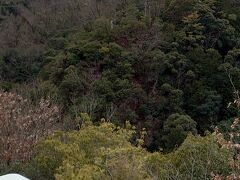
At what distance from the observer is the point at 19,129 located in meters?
13.5

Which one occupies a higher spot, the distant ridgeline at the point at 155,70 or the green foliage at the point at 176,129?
the distant ridgeline at the point at 155,70

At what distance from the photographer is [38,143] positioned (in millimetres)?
12523

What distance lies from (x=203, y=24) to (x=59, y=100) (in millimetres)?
9627

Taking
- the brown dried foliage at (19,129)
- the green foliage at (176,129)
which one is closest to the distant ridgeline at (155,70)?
the green foliage at (176,129)

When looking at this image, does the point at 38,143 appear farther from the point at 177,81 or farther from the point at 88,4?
the point at 88,4

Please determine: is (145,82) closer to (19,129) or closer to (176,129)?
(176,129)

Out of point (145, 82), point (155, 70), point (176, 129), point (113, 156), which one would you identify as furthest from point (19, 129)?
point (155, 70)

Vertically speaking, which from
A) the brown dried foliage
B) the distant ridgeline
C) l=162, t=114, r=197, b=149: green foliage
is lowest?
l=162, t=114, r=197, b=149: green foliage

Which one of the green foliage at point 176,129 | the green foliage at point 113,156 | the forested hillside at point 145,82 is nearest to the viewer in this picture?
the green foliage at point 113,156

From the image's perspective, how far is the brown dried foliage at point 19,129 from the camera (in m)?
12.7

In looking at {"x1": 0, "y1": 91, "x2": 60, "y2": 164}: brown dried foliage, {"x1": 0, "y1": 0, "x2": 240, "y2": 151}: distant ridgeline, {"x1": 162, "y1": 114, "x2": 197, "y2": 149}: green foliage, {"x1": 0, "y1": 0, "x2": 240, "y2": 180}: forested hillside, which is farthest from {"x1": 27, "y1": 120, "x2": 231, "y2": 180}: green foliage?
{"x1": 162, "y1": 114, "x2": 197, "y2": 149}: green foliage

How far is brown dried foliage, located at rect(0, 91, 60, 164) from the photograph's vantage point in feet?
41.5

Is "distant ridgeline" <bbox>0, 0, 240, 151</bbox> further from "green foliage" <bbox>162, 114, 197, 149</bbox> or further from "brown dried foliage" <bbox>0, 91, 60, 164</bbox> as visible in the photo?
"brown dried foliage" <bbox>0, 91, 60, 164</bbox>

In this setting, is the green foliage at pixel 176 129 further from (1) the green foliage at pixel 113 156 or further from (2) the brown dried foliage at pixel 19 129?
(1) the green foliage at pixel 113 156
